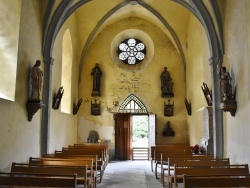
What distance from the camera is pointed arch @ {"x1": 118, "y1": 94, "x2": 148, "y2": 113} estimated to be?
15.1m

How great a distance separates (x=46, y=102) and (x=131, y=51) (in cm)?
753

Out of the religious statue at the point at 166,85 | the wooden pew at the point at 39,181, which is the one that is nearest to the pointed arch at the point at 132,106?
the religious statue at the point at 166,85

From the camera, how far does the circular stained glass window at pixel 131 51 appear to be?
1572 centimetres

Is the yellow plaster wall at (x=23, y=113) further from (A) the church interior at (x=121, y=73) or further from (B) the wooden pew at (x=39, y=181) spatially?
(B) the wooden pew at (x=39, y=181)

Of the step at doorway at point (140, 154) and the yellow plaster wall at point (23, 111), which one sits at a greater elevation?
the yellow plaster wall at point (23, 111)

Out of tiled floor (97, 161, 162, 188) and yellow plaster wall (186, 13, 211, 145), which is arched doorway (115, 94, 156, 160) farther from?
tiled floor (97, 161, 162, 188)

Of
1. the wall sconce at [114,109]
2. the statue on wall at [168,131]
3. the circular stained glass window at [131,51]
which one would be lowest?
the statue on wall at [168,131]

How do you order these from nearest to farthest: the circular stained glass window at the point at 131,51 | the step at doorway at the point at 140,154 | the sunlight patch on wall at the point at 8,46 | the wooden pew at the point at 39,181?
the wooden pew at the point at 39,181
the sunlight patch on wall at the point at 8,46
the step at doorway at the point at 140,154
the circular stained glass window at the point at 131,51

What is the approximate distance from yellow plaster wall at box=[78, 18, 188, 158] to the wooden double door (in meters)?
0.32

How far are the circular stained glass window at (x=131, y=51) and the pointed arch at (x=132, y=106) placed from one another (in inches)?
75.6

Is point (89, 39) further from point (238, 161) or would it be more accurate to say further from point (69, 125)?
point (238, 161)

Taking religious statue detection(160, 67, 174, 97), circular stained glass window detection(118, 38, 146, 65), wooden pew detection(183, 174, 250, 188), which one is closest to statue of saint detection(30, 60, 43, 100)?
wooden pew detection(183, 174, 250, 188)

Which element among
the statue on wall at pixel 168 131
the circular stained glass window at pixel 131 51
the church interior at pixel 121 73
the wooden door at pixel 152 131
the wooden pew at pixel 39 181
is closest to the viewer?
the wooden pew at pixel 39 181

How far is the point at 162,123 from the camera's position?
14898mm
